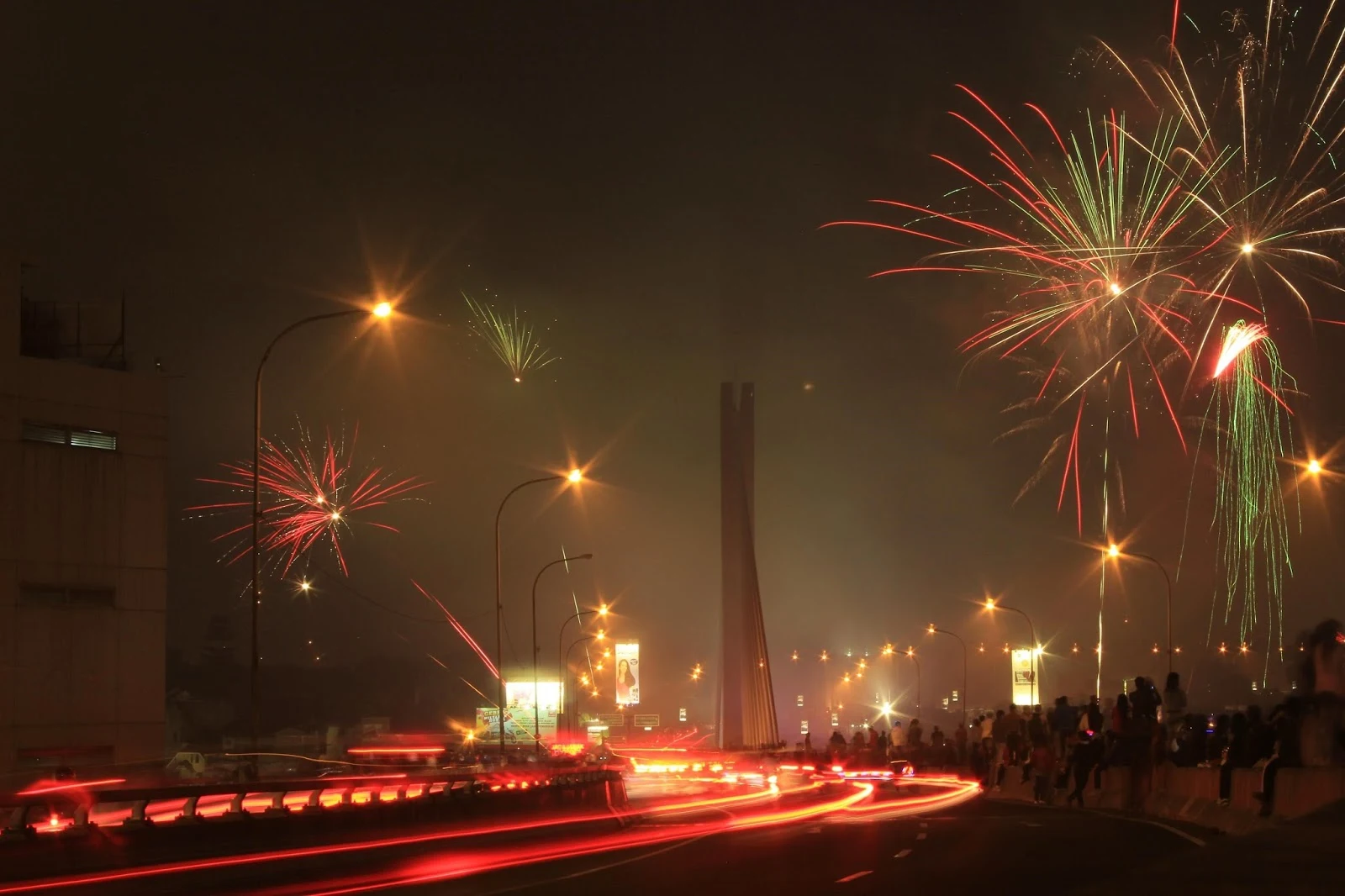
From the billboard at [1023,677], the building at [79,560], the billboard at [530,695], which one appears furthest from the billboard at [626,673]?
the building at [79,560]

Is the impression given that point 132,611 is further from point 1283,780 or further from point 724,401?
point 724,401

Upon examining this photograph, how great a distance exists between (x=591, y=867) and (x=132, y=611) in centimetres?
3034

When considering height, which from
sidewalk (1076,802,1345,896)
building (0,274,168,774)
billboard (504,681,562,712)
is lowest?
billboard (504,681,562,712)

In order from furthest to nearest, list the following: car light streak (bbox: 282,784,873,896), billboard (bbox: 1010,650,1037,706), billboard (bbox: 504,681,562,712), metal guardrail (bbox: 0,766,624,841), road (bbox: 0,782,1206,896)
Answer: billboard (bbox: 504,681,562,712) < billboard (bbox: 1010,650,1037,706) < car light streak (bbox: 282,784,873,896) < metal guardrail (bbox: 0,766,624,841) < road (bbox: 0,782,1206,896)

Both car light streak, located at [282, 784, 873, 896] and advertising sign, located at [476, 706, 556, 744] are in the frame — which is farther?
advertising sign, located at [476, 706, 556, 744]

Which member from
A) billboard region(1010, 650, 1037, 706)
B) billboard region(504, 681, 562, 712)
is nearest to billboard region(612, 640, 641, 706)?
billboard region(504, 681, 562, 712)

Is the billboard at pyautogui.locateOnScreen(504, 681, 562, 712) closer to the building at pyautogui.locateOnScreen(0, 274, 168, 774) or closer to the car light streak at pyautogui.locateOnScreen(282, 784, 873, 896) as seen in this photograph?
the building at pyautogui.locateOnScreen(0, 274, 168, 774)

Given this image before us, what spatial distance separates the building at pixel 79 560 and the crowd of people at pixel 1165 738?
80.8 feet

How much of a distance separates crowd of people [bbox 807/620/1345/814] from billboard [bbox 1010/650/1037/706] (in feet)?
111

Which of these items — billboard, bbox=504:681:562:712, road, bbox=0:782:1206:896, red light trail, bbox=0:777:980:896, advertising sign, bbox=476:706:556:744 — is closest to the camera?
road, bbox=0:782:1206:896

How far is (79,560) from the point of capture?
45094 mm

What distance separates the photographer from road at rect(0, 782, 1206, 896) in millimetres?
17000

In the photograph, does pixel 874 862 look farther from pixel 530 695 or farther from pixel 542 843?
pixel 530 695

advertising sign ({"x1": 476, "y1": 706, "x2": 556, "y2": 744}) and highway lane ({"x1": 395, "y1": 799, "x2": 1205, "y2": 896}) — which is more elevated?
highway lane ({"x1": 395, "y1": 799, "x2": 1205, "y2": 896})
